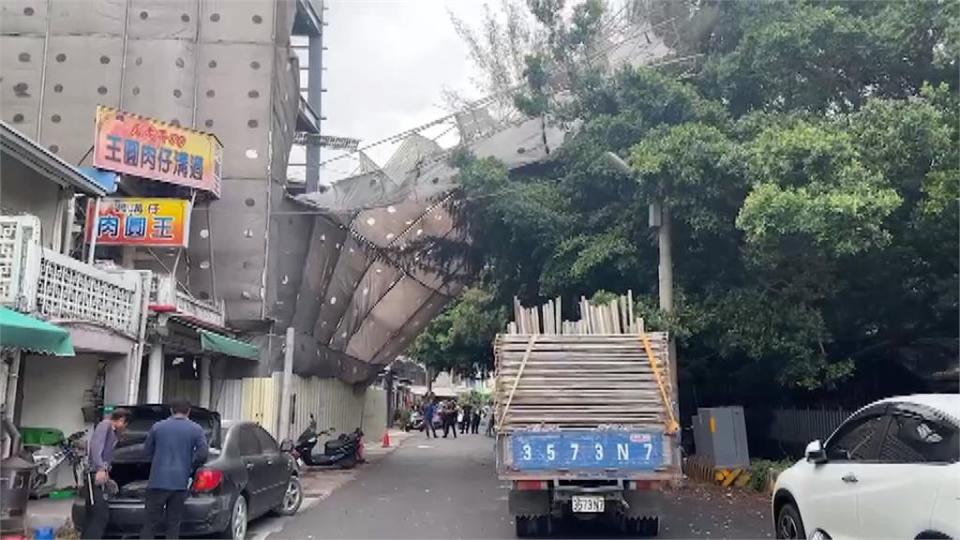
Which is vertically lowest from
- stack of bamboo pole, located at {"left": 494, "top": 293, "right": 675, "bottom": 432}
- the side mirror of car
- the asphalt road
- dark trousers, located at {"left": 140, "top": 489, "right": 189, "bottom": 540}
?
the asphalt road

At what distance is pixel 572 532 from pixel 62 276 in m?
7.06

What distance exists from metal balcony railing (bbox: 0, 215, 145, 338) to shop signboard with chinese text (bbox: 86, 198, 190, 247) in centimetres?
423

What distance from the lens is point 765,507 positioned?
12891mm

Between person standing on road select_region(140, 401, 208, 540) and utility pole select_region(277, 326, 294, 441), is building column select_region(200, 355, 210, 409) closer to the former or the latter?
utility pole select_region(277, 326, 294, 441)

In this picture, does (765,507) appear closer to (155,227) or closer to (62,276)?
(62,276)

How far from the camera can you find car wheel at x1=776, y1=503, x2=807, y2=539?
24.9 ft

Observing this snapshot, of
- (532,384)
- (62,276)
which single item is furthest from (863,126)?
(62,276)

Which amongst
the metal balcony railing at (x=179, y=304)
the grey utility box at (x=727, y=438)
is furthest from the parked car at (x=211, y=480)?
the grey utility box at (x=727, y=438)

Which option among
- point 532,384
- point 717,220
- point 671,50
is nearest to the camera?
point 532,384

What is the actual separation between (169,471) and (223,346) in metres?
7.89

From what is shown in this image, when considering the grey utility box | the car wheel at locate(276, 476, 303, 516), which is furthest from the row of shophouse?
the grey utility box

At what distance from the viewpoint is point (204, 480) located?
8.83m

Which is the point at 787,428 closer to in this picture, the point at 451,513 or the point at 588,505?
the point at 451,513

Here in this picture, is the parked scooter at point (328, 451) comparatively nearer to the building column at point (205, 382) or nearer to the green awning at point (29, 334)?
the building column at point (205, 382)
